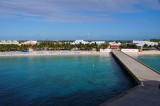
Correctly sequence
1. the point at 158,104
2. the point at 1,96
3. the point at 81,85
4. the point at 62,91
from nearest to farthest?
the point at 158,104 → the point at 1,96 → the point at 62,91 → the point at 81,85

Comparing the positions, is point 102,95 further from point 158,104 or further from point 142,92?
point 158,104

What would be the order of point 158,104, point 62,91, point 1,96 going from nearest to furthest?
point 158,104
point 1,96
point 62,91

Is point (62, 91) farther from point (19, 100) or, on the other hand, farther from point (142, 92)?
point (142, 92)

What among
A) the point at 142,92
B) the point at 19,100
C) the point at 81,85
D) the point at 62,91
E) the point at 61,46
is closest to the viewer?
the point at 142,92

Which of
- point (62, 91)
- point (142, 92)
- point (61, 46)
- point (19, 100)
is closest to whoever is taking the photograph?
point (142, 92)

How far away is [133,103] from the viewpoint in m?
14.1

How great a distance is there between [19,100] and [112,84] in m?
9.19

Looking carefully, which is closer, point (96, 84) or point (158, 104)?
point (158, 104)

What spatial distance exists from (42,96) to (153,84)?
8.26 metres

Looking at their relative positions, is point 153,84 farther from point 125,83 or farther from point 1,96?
point 1,96

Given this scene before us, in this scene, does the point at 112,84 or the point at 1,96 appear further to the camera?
the point at 112,84

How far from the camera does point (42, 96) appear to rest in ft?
62.4

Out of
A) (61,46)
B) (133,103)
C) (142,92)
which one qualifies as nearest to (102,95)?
(142,92)

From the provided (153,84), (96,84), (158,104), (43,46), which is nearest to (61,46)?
(43,46)
